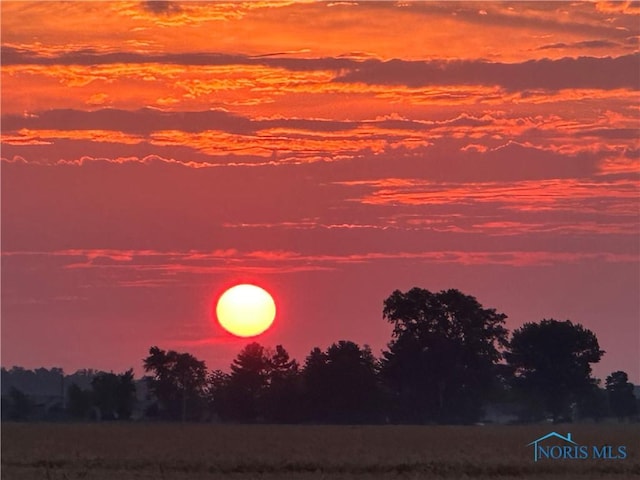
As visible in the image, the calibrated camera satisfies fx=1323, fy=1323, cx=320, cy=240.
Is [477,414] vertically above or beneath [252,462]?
above

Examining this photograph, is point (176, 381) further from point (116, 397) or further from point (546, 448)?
point (546, 448)

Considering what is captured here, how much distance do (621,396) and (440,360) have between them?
25.2 meters

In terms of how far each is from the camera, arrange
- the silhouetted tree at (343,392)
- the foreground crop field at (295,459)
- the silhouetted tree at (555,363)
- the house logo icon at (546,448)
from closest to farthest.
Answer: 1. the foreground crop field at (295,459)
2. the house logo icon at (546,448)
3. the silhouetted tree at (343,392)
4. the silhouetted tree at (555,363)

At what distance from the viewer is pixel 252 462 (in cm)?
4509

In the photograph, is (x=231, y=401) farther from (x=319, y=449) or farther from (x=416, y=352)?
(x=319, y=449)

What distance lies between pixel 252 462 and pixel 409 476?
7.28 metres

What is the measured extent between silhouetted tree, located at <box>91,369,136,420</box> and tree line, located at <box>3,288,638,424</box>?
0.85 metres

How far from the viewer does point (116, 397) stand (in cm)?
11831

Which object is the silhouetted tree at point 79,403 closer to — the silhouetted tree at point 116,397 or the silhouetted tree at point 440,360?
the silhouetted tree at point 116,397

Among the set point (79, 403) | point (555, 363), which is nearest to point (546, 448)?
point (555, 363)

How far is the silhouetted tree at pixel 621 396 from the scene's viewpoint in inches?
4638

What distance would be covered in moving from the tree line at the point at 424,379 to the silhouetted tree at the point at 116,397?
0.85 m

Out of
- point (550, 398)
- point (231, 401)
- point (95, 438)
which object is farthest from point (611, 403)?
point (95, 438)

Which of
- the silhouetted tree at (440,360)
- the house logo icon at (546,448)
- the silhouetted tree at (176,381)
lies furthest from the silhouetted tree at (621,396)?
the house logo icon at (546,448)
